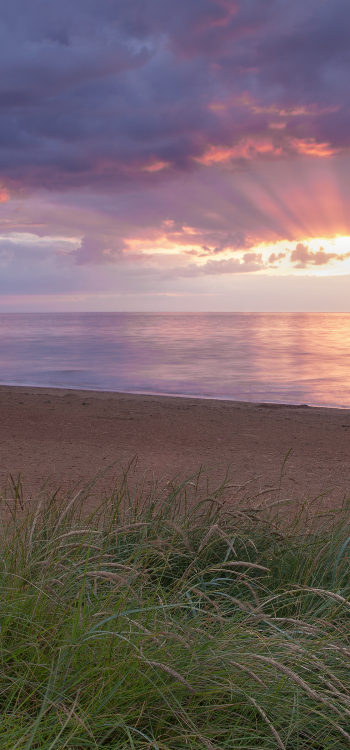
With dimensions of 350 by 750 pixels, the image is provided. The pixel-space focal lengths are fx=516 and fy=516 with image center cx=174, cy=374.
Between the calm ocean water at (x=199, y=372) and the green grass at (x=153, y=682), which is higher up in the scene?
the green grass at (x=153, y=682)

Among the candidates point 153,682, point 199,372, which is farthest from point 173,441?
point 199,372

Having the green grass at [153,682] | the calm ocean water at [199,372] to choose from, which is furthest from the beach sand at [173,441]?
the calm ocean water at [199,372]

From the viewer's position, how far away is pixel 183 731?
157 cm

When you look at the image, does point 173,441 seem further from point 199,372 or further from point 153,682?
point 199,372

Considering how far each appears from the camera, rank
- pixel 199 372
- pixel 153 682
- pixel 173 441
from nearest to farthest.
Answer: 1. pixel 153 682
2. pixel 173 441
3. pixel 199 372

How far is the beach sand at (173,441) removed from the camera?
720 centimetres

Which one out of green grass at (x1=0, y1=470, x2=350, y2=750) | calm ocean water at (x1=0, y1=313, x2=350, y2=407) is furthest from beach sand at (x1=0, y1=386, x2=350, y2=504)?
calm ocean water at (x1=0, y1=313, x2=350, y2=407)

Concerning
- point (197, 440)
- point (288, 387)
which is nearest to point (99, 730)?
point (197, 440)

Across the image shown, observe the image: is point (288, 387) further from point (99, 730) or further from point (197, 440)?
point (99, 730)

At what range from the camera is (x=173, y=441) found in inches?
376

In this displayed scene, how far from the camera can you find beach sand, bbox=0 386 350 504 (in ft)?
23.6

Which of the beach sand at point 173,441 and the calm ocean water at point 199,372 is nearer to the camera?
the beach sand at point 173,441

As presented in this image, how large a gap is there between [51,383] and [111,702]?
20.7 metres

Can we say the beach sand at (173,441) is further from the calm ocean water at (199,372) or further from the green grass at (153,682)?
the calm ocean water at (199,372)
